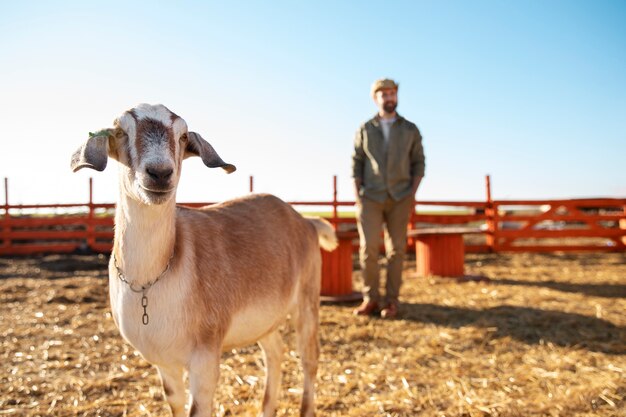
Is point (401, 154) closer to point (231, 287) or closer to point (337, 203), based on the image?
point (231, 287)

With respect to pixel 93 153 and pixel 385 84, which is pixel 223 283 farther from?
pixel 385 84

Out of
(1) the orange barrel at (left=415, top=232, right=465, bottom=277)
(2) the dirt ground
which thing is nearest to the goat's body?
(2) the dirt ground

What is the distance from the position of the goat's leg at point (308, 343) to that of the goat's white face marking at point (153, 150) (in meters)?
1.31

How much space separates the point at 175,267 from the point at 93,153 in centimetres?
61

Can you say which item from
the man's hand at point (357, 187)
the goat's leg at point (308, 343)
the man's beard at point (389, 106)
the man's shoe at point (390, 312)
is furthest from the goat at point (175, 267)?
the man's beard at point (389, 106)

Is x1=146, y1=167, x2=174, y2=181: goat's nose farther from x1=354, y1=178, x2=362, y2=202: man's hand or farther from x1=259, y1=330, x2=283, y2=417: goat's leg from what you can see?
x1=354, y1=178, x2=362, y2=202: man's hand

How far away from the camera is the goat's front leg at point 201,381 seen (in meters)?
2.20

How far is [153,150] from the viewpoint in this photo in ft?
6.68

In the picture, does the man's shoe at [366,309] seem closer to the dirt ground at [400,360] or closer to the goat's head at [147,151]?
the dirt ground at [400,360]

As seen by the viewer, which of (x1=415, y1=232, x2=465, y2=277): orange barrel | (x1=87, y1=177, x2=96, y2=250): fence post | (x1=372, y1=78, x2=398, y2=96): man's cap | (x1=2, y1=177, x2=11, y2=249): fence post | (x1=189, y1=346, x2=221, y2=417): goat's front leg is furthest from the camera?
(x1=2, y1=177, x2=11, y2=249): fence post

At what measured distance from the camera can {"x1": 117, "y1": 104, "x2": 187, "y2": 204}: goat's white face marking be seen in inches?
78.2

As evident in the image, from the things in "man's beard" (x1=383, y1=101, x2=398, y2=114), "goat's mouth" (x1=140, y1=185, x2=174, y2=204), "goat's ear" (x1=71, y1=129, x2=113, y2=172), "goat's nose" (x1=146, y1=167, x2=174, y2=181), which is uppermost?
"man's beard" (x1=383, y1=101, x2=398, y2=114)

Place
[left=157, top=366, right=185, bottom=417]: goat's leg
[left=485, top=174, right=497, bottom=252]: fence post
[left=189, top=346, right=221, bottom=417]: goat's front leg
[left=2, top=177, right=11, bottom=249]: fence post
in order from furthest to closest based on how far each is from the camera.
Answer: [left=2, top=177, right=11, bottom=249]: fence post → [left=485, top=174, right=497, bottom=252]: fence post → [left=157, top=366, right=185, bottom=417]: goat's leg → [left=189, top=346, right=221, bottom=417]: goat's front leg

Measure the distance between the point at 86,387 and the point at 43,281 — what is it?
525cm
